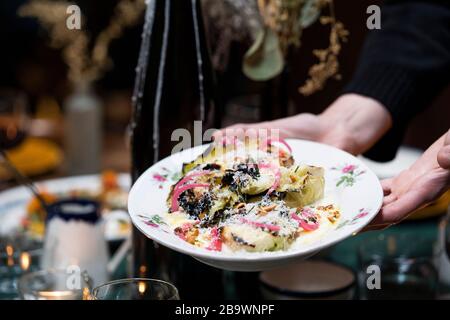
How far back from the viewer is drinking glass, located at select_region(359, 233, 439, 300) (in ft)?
3.09

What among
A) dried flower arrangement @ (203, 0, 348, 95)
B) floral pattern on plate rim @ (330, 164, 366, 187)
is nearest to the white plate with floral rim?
floral pattern on plate rim @ (330, 164, 366, 187)

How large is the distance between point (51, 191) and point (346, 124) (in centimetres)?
83

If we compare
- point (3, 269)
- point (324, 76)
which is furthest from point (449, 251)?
point (3, 269)

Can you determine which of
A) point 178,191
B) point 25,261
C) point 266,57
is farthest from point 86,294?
point 266,57

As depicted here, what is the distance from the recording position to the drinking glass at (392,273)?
3.09 feet

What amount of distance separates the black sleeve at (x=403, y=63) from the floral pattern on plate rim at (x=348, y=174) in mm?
292

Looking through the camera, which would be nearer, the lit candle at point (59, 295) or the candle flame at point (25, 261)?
the lit candle at point (59, 295)

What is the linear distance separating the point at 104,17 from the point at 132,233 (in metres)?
2.48

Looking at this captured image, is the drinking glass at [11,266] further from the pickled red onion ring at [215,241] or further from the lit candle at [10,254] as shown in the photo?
the pickled red onion ring at [215,241]

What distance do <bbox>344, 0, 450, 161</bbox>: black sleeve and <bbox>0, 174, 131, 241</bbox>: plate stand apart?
47cm

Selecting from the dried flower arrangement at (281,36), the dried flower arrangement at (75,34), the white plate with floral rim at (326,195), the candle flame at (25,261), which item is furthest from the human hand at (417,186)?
the dried flower arrangement at (75,34)

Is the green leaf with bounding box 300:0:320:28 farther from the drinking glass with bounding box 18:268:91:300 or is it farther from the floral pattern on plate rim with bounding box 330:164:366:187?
the drinking glass with bounding box 18:268:91:300

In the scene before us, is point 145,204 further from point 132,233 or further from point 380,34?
point 380,34

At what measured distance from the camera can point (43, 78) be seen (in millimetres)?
3502
